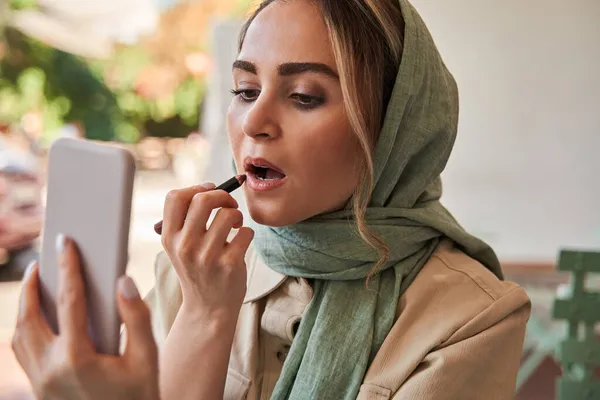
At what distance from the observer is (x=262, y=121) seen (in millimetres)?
878

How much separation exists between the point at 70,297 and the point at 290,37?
461mm

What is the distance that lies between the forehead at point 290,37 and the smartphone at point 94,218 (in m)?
0.35

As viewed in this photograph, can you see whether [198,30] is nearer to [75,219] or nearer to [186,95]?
[186,95]

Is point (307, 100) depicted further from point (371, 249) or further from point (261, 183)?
point (371, 249)

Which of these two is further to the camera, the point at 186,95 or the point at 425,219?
the point at 186,95

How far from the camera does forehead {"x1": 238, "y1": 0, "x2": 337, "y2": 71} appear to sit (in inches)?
34.8

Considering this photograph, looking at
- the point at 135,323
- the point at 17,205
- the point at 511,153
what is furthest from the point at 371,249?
the point at 17,205

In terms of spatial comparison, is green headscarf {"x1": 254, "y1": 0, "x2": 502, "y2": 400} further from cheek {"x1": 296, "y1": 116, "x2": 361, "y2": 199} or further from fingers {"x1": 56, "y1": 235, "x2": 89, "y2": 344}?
fingers {"x1": 56, "y1": 235, "x2": 89, "y2": 344}

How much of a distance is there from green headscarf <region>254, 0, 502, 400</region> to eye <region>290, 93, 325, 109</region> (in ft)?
0.35

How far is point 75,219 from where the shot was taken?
632mm

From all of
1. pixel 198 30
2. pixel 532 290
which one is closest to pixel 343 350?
pixel 532 290

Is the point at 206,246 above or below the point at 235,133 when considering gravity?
below

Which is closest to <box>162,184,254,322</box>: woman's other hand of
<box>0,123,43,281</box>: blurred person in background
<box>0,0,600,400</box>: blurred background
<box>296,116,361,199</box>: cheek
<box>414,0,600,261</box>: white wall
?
→ <box>296,116,361,199</box>: cheek

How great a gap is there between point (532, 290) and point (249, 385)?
2.15 meters
